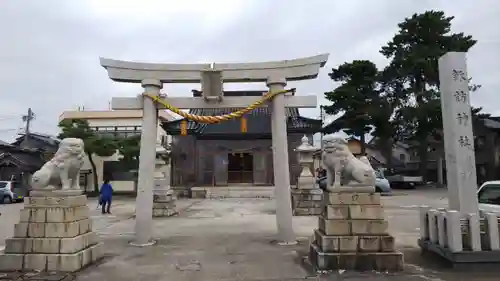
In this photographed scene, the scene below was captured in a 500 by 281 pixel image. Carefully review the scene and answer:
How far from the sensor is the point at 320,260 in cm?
597

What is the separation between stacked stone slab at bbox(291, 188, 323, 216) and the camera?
1465cm

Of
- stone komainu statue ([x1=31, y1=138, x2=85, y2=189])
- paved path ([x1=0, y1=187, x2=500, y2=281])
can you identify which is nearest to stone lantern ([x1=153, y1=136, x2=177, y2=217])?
paved path ([x1=0, y1=187, x2=500, y2=281])

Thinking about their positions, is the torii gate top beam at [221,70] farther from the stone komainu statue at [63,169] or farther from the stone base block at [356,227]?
the stone base block at [356,227]

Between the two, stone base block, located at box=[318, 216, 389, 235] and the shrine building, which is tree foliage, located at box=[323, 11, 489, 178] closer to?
the shrine building

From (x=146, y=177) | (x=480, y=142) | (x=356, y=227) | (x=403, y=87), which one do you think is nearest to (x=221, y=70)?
(x=146, y=177)

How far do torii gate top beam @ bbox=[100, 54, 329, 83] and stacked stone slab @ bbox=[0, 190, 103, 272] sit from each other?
3413mm

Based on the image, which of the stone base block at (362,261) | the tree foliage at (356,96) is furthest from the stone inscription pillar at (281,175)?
the tree foliage at (356,96)

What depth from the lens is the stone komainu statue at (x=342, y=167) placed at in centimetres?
630

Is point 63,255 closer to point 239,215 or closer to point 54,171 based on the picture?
point 54,171

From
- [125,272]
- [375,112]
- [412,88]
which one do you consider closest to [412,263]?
[125,272]

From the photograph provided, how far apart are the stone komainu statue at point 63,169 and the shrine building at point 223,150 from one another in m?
20.9

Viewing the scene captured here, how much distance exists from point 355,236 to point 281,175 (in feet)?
8.94

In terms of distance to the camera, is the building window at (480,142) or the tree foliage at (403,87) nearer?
the tree foliage at (403,87)

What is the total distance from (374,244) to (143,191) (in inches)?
201
